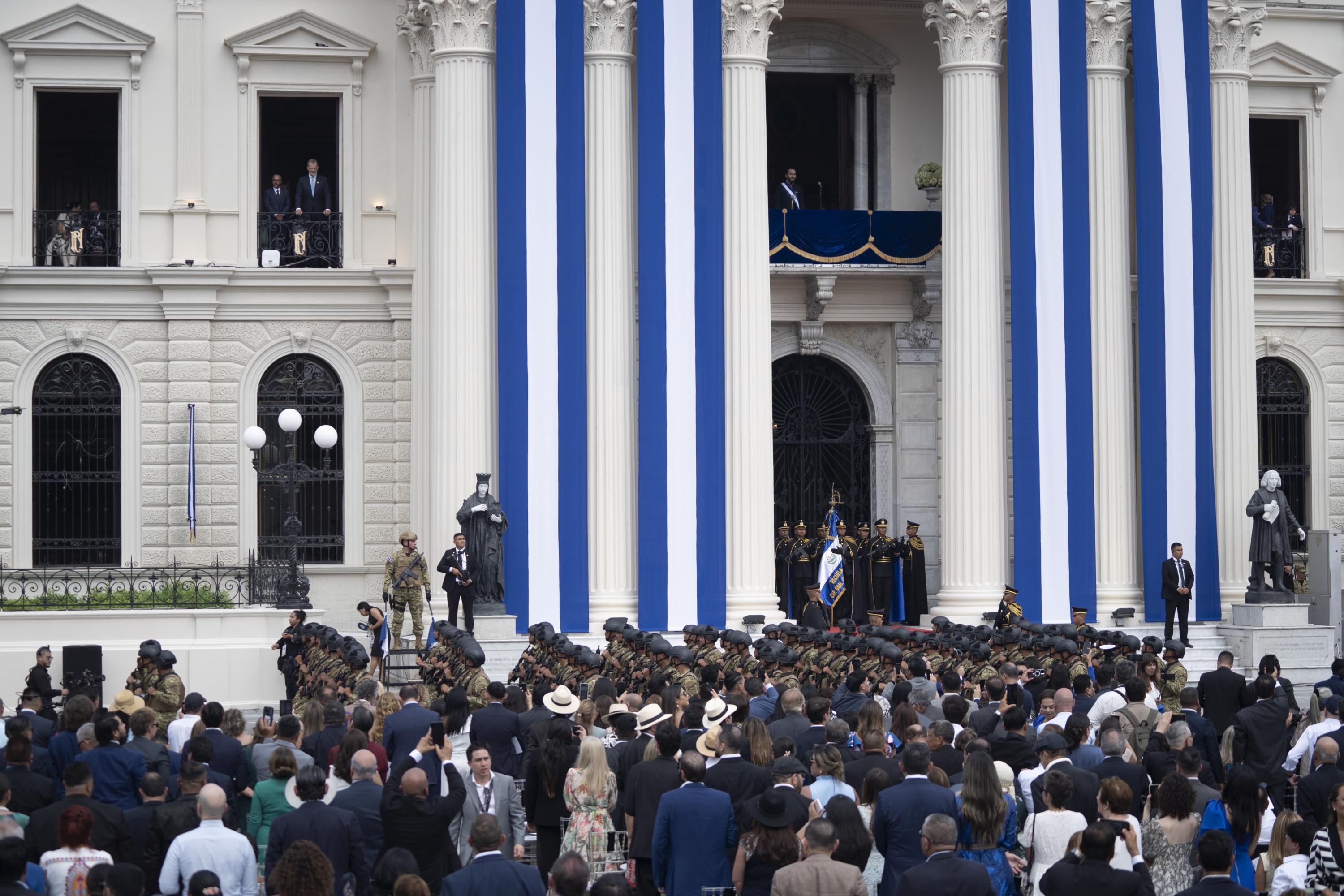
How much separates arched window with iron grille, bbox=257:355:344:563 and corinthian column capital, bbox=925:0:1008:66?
1204 centimetres

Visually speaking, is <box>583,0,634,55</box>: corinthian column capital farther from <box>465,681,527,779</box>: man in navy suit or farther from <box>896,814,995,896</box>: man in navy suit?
<box>896,814,995,896</box>: man in navy suit

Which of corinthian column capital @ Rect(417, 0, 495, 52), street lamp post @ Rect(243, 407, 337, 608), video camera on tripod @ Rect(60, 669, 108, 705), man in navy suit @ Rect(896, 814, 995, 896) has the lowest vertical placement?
video camera on tripod @ Rect(60, 669, 108, 705)

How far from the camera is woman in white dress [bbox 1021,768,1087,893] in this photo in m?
10.9

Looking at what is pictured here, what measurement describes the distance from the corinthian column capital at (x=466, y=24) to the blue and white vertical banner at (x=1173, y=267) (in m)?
10.7

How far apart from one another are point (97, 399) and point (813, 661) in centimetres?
1710

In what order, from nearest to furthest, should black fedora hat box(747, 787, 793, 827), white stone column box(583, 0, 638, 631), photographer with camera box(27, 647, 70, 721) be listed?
black fedora hat box(747, 787, 793, 827) → photographer with camera box(27, 647, 70, 721) → white stone column box(583, 0, 638, 631)

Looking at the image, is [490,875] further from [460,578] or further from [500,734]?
[460,578]

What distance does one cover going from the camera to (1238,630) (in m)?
29.5

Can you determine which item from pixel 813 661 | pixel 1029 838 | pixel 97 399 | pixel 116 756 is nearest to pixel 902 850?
pixel 1029 838

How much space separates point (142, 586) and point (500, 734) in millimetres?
17724

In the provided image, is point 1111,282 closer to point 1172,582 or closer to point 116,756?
point 1172,582

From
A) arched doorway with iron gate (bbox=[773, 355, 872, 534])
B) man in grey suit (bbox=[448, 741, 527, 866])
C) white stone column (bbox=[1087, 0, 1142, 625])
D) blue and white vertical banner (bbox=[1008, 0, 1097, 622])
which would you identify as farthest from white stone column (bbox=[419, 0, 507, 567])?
man in grey suit (bbox=[448, 741, 527, 866])

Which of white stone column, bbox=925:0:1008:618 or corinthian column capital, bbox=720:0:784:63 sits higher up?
corinthian column capital, bbox=720:0:784:63

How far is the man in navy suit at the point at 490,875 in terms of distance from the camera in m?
9.67
